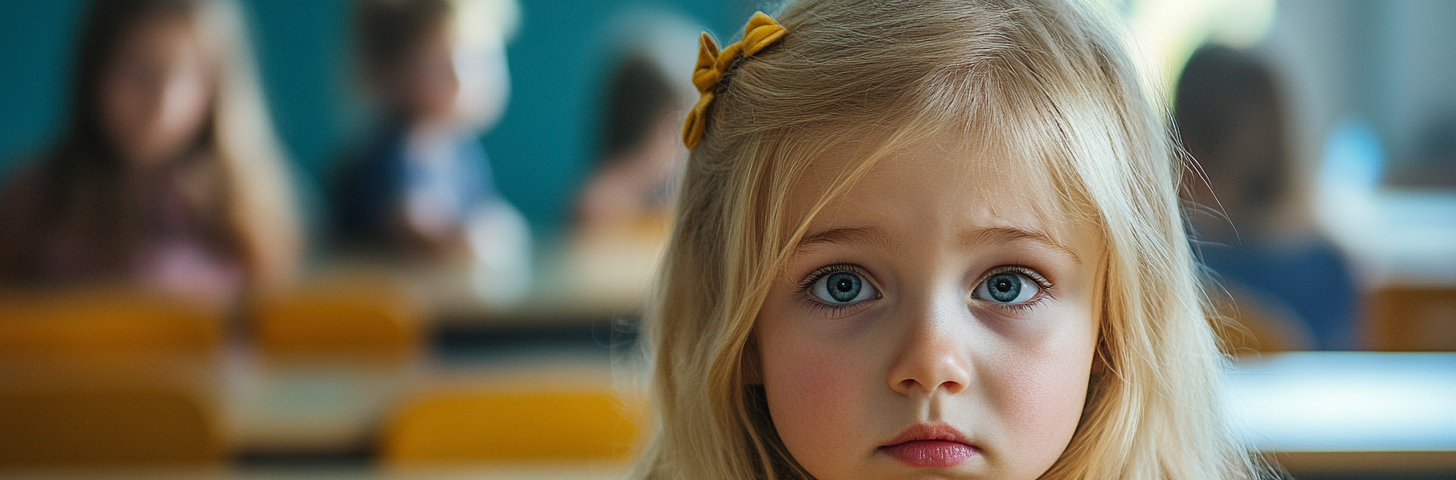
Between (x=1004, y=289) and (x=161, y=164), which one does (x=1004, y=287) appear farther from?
(x=161, y=164)

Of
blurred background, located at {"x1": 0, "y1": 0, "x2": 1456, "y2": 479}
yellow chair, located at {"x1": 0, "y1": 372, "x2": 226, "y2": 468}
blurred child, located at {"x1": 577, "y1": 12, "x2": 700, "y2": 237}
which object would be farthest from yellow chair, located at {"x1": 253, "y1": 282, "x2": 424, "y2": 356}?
blurred child, located at {"x1": 577, "y1": 12, "x2": 700, "y2": 237}

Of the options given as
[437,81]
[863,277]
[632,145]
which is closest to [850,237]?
[863,277]

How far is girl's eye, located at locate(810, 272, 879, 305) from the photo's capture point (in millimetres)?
629

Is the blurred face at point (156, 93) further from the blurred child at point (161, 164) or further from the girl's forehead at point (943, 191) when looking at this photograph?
the girl's forehead at point (943, 191)

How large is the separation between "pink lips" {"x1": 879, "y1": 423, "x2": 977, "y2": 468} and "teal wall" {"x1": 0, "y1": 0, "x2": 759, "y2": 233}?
4.84m

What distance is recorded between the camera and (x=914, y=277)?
0.60 m

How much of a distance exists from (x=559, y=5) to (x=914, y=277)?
16.8ft

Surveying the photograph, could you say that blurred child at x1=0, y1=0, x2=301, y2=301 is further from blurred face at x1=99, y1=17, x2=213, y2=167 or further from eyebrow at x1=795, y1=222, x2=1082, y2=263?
eyebrow at x1=795, y1=222, x2=1082, y2=263

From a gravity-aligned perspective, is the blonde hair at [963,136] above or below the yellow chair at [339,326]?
below

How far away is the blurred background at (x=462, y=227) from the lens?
1.63 metres

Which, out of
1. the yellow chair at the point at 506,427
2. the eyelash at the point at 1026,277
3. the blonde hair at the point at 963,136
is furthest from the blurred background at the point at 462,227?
the eyelash at the point at 1026,277

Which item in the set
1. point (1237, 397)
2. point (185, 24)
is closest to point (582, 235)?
point (185, 24)

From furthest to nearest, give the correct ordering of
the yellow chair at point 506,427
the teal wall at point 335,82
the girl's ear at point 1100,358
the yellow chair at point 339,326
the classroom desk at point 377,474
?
the teal wall at point 335,82
the yellow chair at point 339,326
the yellow chair at point 506,427
the classroom desk at point 377,474
the girl's ear at point 1100,358

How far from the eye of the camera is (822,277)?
65 centimetres
